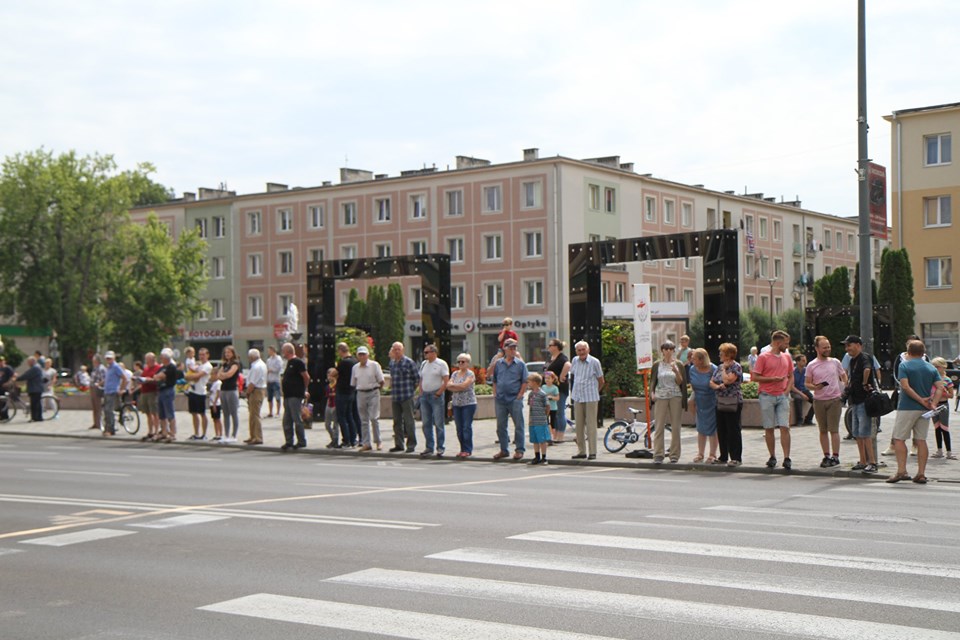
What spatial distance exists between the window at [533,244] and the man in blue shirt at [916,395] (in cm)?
5402

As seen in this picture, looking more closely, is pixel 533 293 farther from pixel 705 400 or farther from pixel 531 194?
pixel 705 400

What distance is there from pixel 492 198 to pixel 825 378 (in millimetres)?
54906

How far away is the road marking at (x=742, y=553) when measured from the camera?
8.77m

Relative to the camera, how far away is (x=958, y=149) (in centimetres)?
5662

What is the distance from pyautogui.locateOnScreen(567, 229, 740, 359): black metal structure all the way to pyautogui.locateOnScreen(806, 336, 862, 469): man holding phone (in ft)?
11.3

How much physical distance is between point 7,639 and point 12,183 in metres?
70.2

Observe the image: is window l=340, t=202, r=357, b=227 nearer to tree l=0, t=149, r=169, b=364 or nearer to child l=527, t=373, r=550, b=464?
tree l=0, t=149, r=169, b=364

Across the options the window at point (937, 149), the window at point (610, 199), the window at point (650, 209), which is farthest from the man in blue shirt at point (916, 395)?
the window at point (650, 209)

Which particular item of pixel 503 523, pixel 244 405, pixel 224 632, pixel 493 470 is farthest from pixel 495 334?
pixel 224 632

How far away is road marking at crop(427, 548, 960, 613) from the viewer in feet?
25.1

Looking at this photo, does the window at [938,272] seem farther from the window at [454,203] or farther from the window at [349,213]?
the window at [349,213]

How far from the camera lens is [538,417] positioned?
760 inches

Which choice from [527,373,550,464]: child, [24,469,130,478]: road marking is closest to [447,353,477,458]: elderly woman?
[527,373,550,464]: child

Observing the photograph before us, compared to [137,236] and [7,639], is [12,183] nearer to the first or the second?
[137,236]
